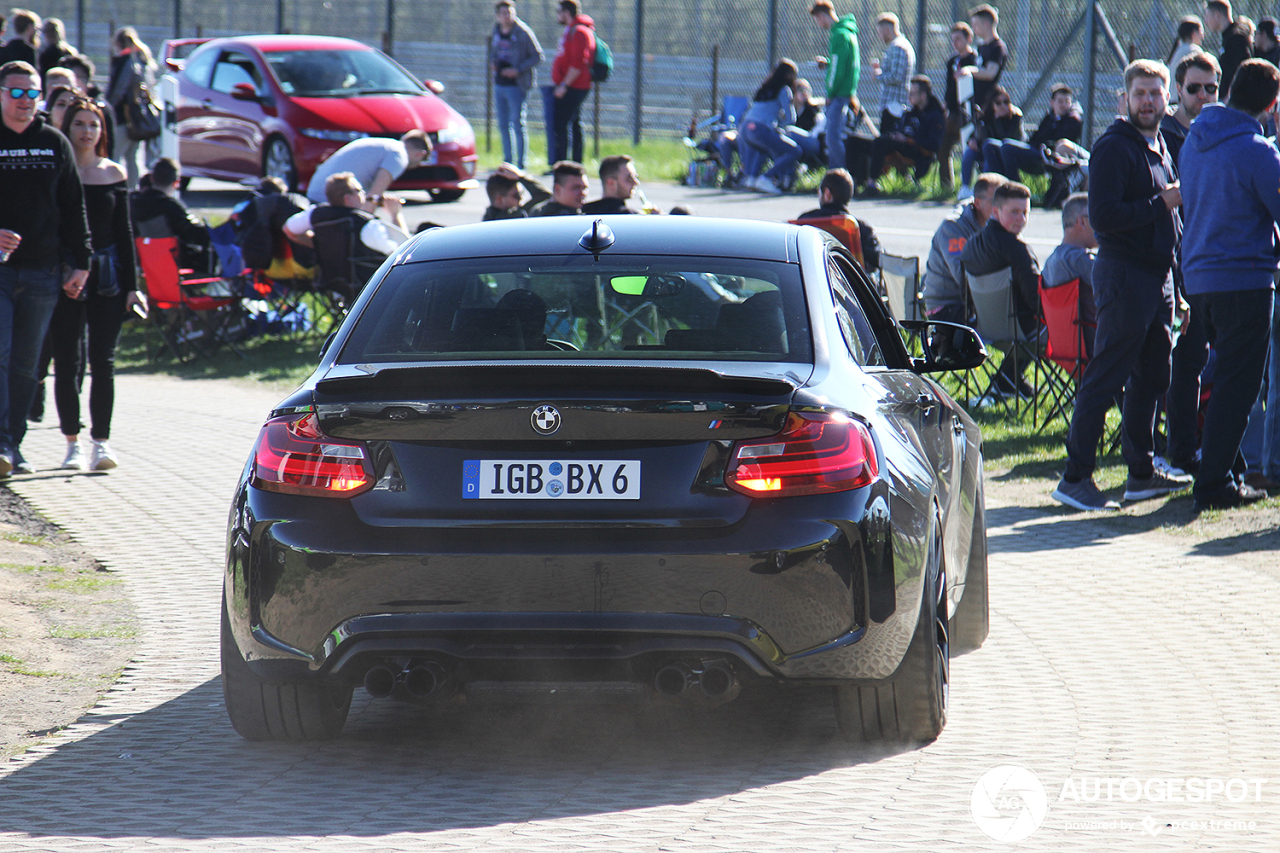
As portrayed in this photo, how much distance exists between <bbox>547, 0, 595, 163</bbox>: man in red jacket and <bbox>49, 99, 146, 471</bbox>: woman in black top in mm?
14137

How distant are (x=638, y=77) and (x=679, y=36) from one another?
3.12 feet

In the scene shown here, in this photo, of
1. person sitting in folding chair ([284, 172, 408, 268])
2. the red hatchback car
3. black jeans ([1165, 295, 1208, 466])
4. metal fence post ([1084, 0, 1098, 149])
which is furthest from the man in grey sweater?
metal fence post ([1084, 0, 1098, 149])

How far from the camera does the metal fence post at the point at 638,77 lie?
28.2 metres

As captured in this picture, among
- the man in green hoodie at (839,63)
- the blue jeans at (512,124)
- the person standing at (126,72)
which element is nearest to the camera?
the person standing at (126,72)

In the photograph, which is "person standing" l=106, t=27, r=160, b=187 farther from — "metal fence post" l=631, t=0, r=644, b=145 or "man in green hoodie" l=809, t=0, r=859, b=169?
"metal fence post" l=631, t=0, r=644, b=145

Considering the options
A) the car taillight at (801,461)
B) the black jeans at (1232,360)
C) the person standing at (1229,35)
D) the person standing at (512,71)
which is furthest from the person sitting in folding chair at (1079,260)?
the person standing at (512,71)

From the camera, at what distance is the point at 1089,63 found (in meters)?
21.9

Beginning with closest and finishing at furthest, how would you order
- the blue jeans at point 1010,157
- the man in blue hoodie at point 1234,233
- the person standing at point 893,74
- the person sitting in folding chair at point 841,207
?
the man in blue hoodie at point 1234,233
the person sitting in folding chair at point 841,207
the blue jeans at point 1010,157
the person standing at point 893,74

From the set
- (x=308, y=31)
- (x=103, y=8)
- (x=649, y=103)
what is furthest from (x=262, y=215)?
(x=103, y=8)

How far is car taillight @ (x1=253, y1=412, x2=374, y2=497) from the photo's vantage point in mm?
4352

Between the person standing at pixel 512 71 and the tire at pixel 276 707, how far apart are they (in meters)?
19.3

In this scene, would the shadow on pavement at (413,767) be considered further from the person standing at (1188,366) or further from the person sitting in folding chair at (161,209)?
the person sitting in folding chair at (161,209)

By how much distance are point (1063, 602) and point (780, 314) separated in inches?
102

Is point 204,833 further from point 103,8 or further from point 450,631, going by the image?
point 103,8
